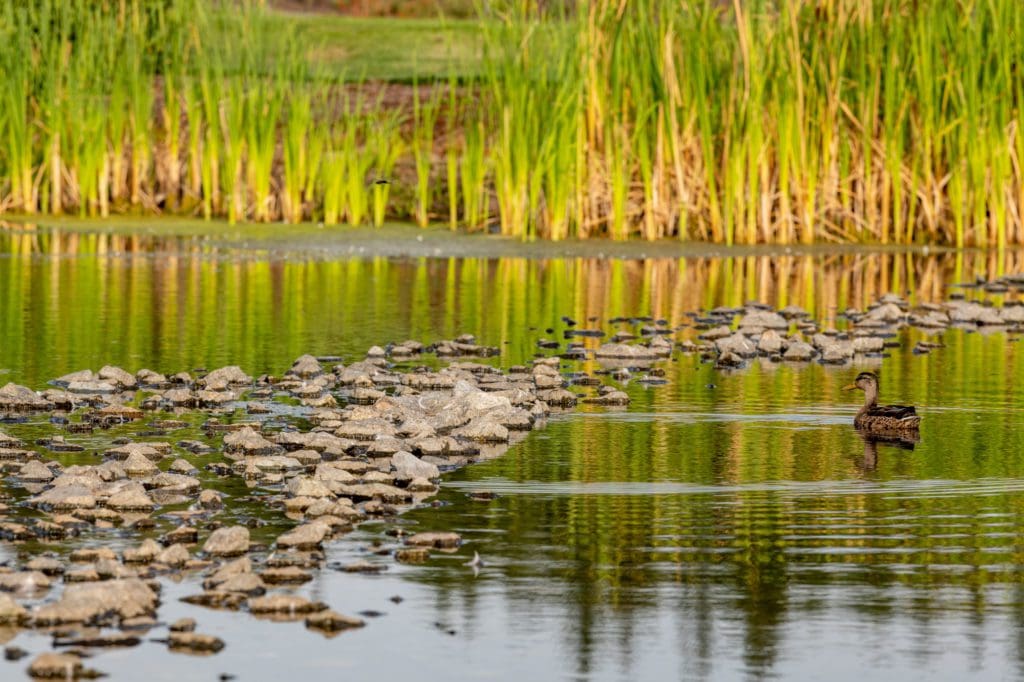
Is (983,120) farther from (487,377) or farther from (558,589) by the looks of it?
(558,589)

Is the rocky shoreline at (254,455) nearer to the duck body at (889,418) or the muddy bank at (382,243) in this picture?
the duck body at (889,418)

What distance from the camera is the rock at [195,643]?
5.31m

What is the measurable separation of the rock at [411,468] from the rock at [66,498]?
1.24m

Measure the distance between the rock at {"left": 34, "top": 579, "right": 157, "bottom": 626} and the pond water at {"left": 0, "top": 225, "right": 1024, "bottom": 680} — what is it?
16cm

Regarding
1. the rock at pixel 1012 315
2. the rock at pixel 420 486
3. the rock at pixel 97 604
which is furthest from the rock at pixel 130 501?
the rock at pixel 1012 315

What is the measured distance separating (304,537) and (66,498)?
110 cm

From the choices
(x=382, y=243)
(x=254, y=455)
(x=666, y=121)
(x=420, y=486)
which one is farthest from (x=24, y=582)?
(x=666, y=121)

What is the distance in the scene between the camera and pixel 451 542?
6574mm

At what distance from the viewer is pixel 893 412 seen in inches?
355

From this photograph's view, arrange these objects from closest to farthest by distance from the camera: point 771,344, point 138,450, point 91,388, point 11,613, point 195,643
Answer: point 195,643
point 11,613
point 138,450
point 91,388
point 771,344

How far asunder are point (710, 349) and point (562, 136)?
6.71 m

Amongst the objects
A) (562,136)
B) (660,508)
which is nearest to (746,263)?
(562,136)

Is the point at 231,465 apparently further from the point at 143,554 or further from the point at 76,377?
the point at 76,377

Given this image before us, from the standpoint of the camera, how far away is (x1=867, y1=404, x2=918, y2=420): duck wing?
9008 millimetres
